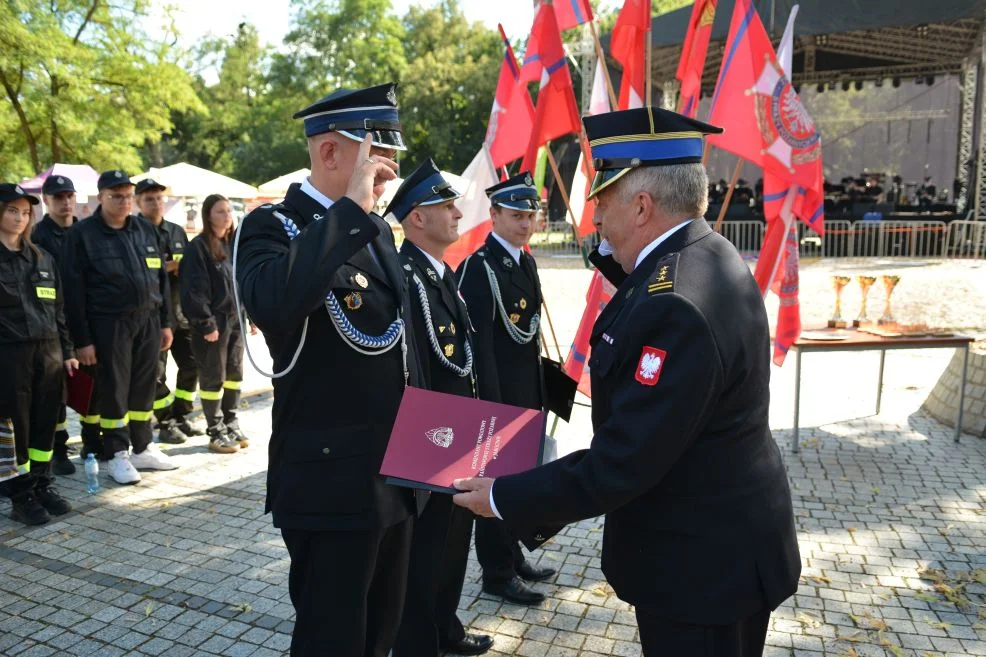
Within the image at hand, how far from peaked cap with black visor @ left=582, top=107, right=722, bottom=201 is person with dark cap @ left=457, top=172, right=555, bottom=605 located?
6.46ft

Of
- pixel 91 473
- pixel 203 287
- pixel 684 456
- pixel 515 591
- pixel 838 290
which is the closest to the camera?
pixel 684 456

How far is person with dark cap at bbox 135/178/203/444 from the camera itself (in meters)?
7.11

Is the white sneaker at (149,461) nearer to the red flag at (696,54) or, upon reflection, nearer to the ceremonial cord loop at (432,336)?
the ceremonial cord loop at (432,336)

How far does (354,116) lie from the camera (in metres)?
2.35

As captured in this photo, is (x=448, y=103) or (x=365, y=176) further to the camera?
(x=448, y=103)

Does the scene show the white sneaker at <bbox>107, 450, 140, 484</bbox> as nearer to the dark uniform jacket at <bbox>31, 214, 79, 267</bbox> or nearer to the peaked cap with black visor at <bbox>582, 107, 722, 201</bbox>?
the dark uniform jacket at <bbox>31, 214, 79, 267</bbox>

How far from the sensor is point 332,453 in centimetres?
235

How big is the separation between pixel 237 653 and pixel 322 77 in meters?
52.4

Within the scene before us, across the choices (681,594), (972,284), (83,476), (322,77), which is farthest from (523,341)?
(322,77)

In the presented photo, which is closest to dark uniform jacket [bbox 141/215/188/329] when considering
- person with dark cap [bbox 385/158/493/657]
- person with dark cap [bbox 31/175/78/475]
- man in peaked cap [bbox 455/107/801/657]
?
person with dark cap [bbox 31/175/78/475]

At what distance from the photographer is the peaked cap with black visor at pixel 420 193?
356 cm

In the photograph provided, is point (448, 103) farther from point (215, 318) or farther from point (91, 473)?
point (91, 473)

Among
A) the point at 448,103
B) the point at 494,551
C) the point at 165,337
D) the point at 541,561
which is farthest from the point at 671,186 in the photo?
the point at 448,103

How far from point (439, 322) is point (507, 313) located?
92cm
